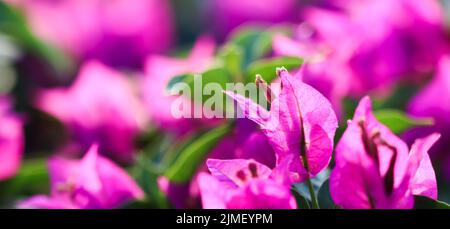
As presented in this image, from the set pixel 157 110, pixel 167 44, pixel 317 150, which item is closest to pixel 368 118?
pixel 317 150

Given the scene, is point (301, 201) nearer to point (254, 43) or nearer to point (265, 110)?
point (265, 110)

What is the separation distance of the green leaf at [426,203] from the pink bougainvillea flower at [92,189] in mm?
224

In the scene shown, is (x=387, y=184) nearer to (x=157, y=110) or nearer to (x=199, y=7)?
(x=157, y=110)

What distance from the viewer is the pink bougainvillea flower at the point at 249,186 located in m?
0.47

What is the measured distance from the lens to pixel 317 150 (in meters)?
0.48

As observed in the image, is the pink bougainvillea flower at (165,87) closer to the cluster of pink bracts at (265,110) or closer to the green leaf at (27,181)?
the cluster of pink bracts at (265,110)

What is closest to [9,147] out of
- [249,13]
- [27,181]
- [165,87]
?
[27,181]

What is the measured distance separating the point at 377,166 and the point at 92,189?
0.73 feet

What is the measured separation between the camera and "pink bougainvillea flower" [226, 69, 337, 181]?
0.48 metres

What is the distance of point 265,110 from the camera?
1.59ft

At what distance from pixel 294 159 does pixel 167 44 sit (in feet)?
1.93

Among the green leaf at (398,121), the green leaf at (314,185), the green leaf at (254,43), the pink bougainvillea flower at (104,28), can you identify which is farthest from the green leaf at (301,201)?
the pink bougainvillea flower at (104,28)

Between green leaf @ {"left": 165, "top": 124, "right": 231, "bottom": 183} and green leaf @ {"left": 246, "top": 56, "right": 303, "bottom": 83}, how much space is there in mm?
62

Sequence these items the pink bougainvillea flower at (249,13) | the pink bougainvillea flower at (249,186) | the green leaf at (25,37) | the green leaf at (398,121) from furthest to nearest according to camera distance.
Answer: the pink bougainvillea flower at (249,13) < the green leaf at (25,37) < the green leaf at (398,121) < the pink bougainvillea flower at (249,186)
